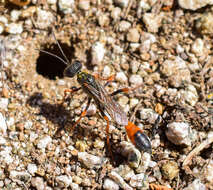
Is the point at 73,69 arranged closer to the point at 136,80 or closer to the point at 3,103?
the point at 136,80

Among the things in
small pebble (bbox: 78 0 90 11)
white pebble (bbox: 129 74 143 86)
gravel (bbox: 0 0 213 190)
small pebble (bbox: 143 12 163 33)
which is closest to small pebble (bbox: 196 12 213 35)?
gravel (bbox: 0 0 213 190)

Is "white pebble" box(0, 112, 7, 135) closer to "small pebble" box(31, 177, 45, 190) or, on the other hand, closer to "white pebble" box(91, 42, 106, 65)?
"small pebble" box(31, 177, 45, 190)

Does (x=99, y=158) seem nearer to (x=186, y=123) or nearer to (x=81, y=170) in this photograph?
(x=81, y=170)

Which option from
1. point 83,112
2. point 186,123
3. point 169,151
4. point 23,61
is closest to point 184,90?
point 186,123

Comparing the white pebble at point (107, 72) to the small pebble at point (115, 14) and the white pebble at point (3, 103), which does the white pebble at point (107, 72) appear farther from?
the white pebble at point (3, 103)

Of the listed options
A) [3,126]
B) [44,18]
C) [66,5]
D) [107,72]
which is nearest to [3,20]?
[44,18]
